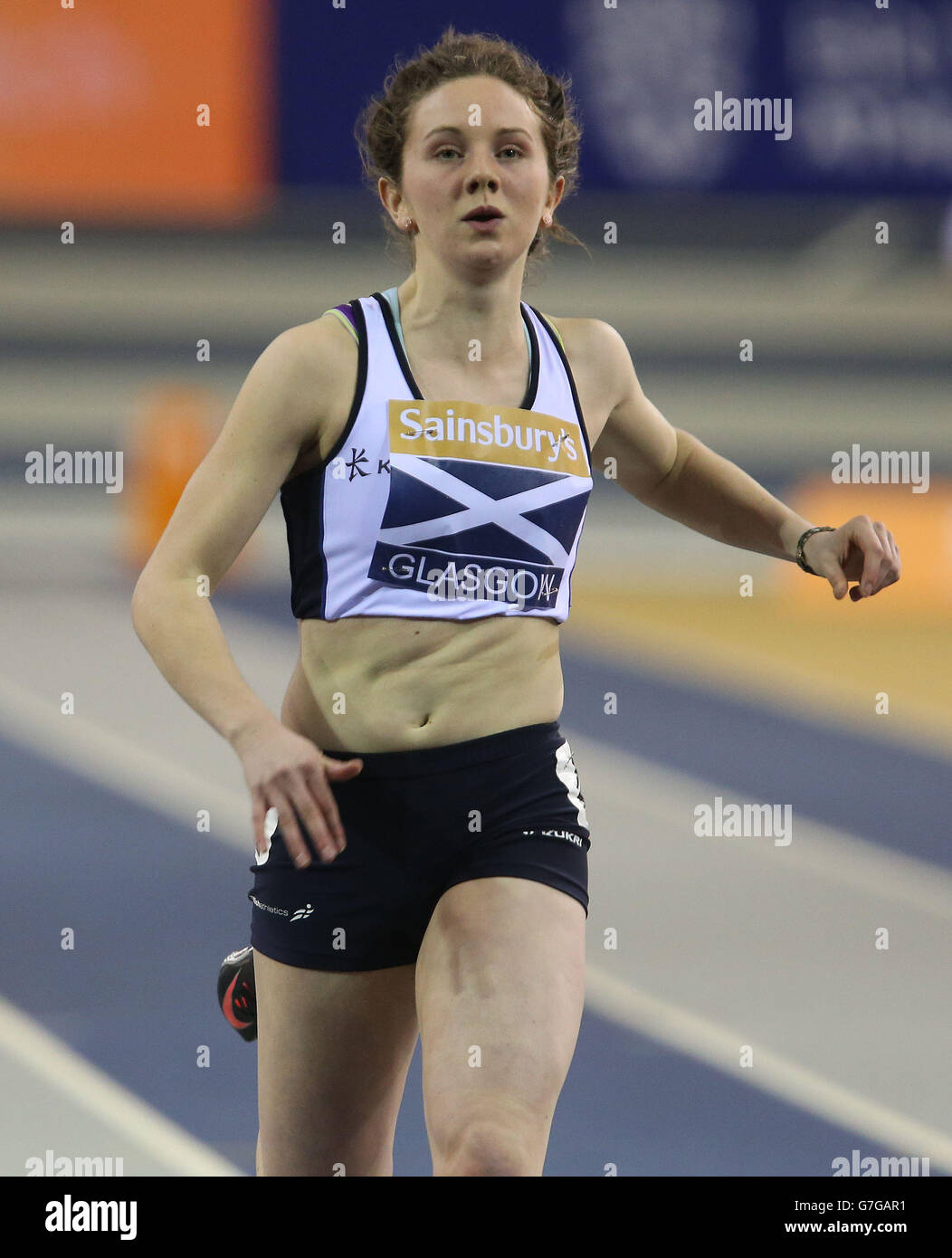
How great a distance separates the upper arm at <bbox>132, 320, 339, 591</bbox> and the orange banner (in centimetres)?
1026

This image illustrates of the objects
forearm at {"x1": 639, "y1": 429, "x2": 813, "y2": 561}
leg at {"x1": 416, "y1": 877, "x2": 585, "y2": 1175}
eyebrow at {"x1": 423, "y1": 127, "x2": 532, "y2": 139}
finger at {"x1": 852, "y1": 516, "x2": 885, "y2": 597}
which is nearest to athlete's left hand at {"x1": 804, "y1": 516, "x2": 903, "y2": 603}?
finger at {"x1": 852, "y1": 516, "x2": 885, "y2": 597}

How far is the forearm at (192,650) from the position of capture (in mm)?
2750

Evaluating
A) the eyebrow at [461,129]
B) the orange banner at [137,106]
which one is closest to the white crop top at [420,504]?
the eyebrow at [461,129]

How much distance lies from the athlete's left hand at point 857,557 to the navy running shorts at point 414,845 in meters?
0.66

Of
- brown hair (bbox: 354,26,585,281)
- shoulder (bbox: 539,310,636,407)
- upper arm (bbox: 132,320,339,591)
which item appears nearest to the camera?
upper arm (bbox: 132,320,339,591)

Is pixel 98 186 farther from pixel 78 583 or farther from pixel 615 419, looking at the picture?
pixel 615 419

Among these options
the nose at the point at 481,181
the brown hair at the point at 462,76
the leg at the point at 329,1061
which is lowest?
the leg at the point at 329,1061

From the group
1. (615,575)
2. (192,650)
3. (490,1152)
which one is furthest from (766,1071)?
(615,575)

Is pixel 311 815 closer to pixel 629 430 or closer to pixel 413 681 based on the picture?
pixel 413 681

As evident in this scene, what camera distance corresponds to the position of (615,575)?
14531mm

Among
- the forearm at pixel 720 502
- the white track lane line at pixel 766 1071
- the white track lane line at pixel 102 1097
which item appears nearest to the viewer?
the forearm at pixel 720 502

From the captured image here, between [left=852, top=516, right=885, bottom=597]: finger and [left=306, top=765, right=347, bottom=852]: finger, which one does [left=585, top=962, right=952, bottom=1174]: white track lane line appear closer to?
[left=852, top=516, right=885, bottom=597]: finger

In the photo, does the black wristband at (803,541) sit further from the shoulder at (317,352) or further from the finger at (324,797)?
the finger at (324,797)

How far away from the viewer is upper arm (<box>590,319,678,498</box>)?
3.41 meters
